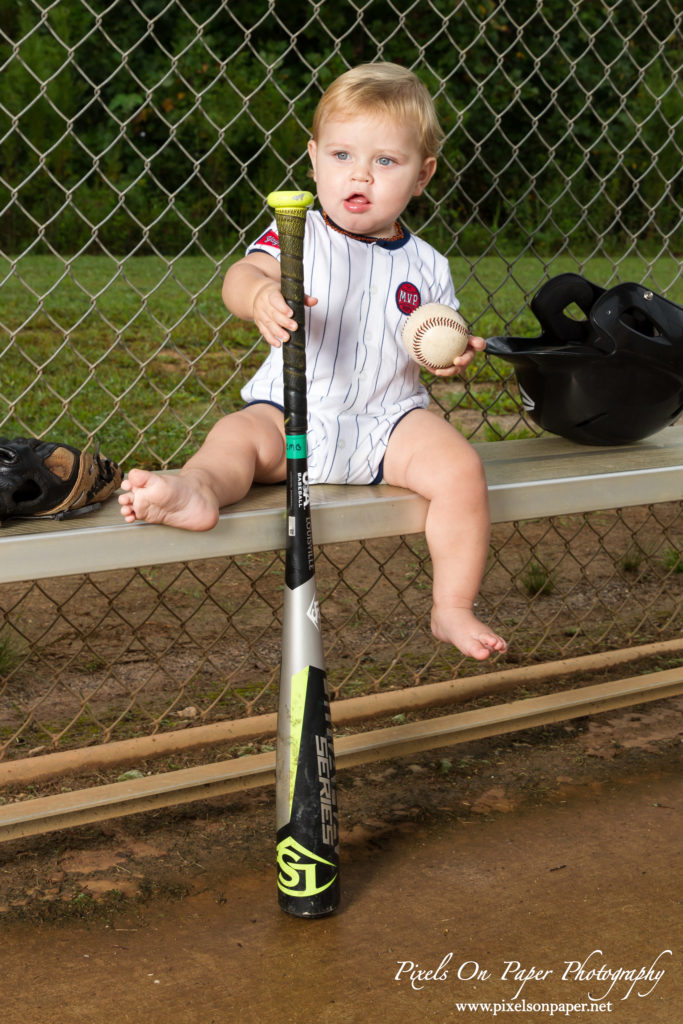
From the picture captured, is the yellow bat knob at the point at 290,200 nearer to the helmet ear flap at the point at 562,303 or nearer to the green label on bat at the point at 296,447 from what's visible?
the green label on bat at the point at 296,447

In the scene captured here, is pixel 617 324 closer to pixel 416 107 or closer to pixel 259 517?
pixel 416 107

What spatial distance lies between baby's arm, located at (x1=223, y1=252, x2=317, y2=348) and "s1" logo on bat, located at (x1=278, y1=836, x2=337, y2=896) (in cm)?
94

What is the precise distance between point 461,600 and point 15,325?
5513 millimetres

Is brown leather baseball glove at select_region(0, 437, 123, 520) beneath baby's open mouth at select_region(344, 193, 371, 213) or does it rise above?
beneath

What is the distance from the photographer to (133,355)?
14.7 ft

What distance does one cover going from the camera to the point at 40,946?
7.03ft

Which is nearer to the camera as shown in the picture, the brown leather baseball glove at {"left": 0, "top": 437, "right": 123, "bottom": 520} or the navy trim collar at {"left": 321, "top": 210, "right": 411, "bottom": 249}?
the brown leather baseball glove at {"left": 0, "top": 437, "right": 123, "bottom": 520}

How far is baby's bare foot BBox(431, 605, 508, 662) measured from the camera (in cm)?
208

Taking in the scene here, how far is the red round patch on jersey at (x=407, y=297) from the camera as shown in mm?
2424

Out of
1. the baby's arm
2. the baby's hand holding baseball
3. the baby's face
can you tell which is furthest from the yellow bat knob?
the baby's hand holding baseball

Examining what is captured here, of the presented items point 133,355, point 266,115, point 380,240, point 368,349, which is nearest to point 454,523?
point 368,349

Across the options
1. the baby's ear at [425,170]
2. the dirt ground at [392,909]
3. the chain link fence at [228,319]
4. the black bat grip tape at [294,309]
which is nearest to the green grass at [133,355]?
the chain link fence at [228,319]

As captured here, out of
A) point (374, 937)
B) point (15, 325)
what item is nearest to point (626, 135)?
point (15, 325)

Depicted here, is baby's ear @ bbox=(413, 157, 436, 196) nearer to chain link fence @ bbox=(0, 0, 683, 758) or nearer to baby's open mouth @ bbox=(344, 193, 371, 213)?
baby's open mouth @ bbox=(344, 193, 371, 213)
